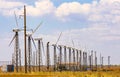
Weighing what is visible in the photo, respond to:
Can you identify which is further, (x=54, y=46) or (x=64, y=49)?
(x=64, y=49)

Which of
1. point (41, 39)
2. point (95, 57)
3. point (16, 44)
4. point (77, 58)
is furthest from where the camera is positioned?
point (95, 57)

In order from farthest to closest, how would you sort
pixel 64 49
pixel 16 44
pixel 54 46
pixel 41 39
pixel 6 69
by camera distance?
pixel 64 49 → pixel 54 46 → pixel 41 39 → pixel 6 69 → pixel 16 44

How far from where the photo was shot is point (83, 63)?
15700 cm

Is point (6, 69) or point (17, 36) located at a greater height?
point (17, 36)

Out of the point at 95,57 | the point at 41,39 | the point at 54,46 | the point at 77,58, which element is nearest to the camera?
the point at 41,39

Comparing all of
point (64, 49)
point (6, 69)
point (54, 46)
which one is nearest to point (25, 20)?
point (6, 69)

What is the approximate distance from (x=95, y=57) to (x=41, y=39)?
9639cm

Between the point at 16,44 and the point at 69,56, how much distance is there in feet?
228

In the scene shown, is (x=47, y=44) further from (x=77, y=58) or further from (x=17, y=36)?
(x=77, y=58)

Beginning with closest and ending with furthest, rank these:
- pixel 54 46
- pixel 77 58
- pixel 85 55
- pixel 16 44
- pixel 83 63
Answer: pixel 16 44 → pixel 54 46 → pixel 77 58 → pixel 83 63 → pixel 85 55

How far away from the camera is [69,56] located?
132375mm

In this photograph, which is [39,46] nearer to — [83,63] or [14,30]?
[14,30]

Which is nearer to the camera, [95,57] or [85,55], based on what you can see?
[85,55]

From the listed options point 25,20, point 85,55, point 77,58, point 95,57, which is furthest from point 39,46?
point 95,57
